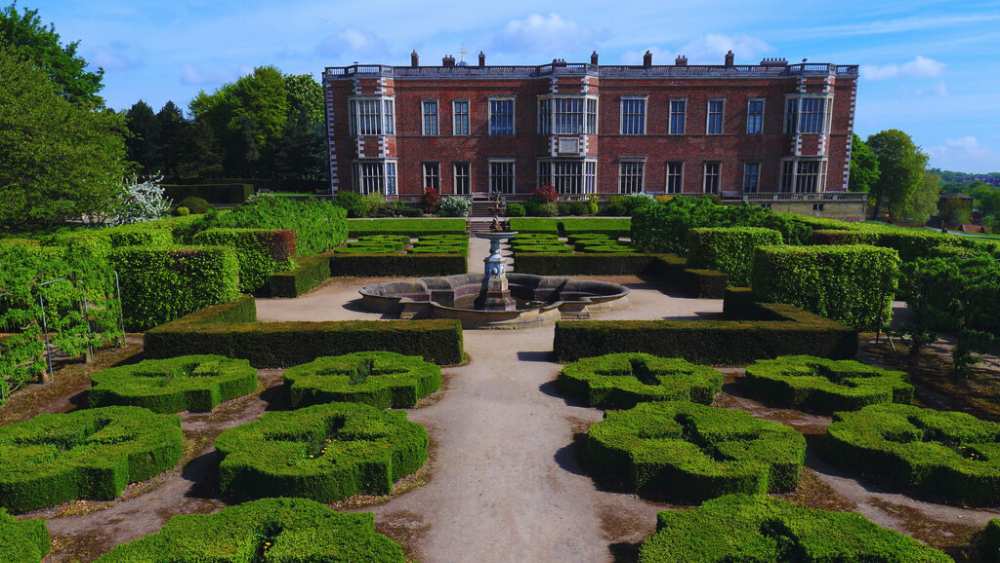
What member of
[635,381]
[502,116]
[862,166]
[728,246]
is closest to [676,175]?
[502,116]

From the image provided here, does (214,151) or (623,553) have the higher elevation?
(214,151)

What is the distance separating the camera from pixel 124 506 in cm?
727

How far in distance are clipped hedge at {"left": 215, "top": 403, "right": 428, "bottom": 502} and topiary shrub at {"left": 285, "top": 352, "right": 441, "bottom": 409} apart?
81cm

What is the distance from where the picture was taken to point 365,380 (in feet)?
35.1

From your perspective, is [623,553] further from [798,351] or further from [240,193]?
[240,193]

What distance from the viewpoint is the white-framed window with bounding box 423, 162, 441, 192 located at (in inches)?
1884

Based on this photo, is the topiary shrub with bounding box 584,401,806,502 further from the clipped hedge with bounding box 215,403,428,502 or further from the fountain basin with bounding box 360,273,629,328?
the fountain basin with bounding box 360,273,629,328

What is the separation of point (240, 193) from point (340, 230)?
29.6 meters

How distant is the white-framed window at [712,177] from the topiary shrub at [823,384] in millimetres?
38684

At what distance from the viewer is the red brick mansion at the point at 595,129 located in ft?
151

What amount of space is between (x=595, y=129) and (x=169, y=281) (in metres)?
37.1

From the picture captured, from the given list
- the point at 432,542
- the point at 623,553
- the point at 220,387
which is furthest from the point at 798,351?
the point at 220,387

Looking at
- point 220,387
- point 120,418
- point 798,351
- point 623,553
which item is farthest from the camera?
point 798,351

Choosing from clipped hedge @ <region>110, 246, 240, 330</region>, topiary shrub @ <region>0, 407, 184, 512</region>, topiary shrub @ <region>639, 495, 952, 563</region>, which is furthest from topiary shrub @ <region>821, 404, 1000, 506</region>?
clipped hedge @ <region>110, 246, 240, 330</region>
